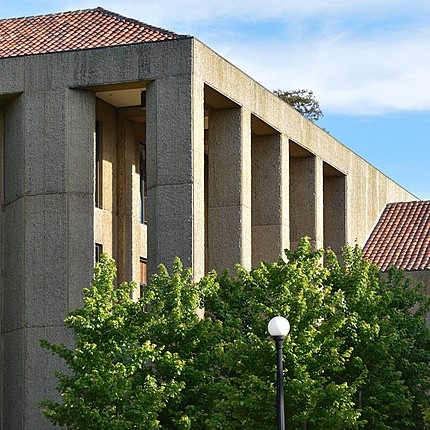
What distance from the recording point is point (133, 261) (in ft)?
120

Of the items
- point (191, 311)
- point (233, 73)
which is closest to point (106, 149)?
point (233, 73)

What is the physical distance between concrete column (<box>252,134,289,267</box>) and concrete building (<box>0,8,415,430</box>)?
79 centimetres

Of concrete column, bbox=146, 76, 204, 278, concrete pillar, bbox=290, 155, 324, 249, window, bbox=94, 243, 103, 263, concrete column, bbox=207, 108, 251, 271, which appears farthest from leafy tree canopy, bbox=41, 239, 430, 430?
concrete pillar, bbox=290, 155, 324, 249

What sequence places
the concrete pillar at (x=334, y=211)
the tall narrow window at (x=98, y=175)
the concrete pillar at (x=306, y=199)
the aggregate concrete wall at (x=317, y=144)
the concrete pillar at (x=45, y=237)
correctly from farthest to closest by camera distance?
the concrete pillar at (x=334, y=211), the concrete pillar at (x=306, y=199), the tall narrow window at (x=98, y=175), the aggregate concrete wall at (x=317, y=144), the concrete pillar at (x=45, y=237)

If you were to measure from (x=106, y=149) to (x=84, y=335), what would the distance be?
10.4 m

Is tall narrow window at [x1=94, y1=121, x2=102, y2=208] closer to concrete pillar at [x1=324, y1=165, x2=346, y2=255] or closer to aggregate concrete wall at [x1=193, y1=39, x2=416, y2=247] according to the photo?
aggregate concrete wall at [x1=193, y1=39, x2=416, y2=247]

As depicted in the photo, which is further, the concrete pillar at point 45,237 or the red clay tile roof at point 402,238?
the red clay tile roof at point 402,238

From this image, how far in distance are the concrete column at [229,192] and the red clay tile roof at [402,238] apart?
33.3 ft

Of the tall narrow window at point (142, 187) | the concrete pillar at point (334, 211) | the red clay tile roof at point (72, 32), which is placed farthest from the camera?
the concrete pillar at point (334, 211)

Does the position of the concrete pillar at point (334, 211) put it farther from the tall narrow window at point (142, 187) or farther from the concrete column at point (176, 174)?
the concrete column at point (176, 174)

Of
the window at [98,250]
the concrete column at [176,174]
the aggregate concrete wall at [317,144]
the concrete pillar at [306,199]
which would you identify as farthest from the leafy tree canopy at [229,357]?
the concrete pillar at [306,199]

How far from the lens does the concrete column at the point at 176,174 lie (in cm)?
3159

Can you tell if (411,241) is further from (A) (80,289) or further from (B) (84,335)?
(B) (84,335)

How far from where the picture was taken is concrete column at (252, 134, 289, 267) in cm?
3794
